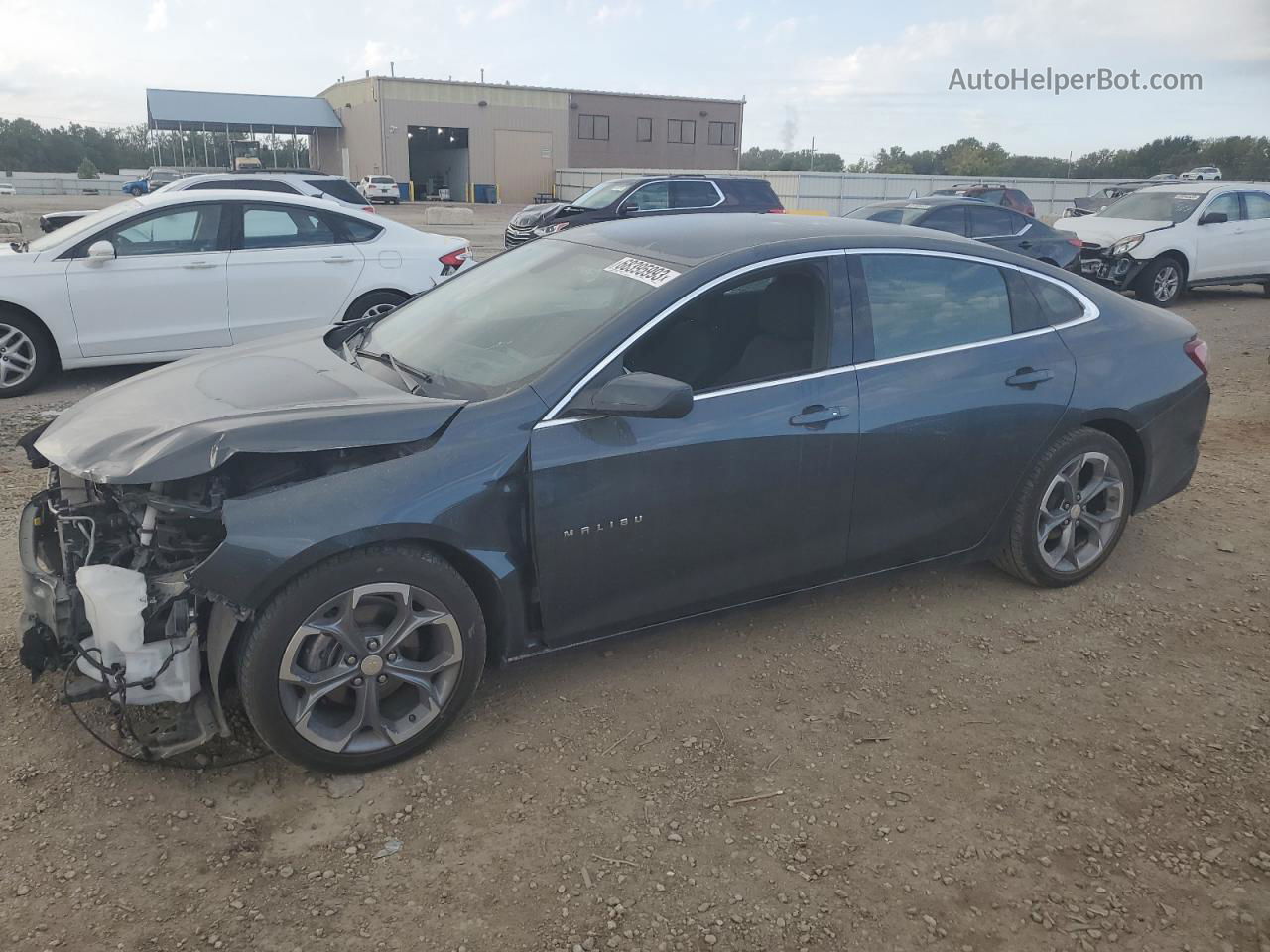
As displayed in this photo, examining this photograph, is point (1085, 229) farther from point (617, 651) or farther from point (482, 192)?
point (482, 192)

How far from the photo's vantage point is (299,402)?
10.0 feet

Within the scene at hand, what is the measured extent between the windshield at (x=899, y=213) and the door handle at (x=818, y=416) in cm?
977

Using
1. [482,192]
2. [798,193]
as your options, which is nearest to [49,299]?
[798,193]

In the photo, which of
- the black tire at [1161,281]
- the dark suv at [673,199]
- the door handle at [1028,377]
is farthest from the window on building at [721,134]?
the door handle at [1028,377]

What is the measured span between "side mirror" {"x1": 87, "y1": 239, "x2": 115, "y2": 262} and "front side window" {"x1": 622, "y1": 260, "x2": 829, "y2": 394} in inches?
235

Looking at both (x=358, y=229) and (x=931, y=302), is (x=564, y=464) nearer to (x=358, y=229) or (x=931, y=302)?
(x=931, y=302)

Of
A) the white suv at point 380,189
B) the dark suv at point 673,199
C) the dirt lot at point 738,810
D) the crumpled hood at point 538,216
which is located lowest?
the dirt lot at point 738,810

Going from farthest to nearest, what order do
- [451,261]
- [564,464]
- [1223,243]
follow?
[1223,243] < [451,261] < [564,464]

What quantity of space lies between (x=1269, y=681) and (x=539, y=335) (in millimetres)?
3101

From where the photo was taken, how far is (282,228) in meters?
8.10

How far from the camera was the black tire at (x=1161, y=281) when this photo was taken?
42.9 ft

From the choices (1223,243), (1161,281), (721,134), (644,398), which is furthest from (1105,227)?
(721,134)

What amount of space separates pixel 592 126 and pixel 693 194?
49341 mm

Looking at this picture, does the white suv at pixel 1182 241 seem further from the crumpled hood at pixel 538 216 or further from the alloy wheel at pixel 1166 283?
the crumpled hood at pixel 538 216
